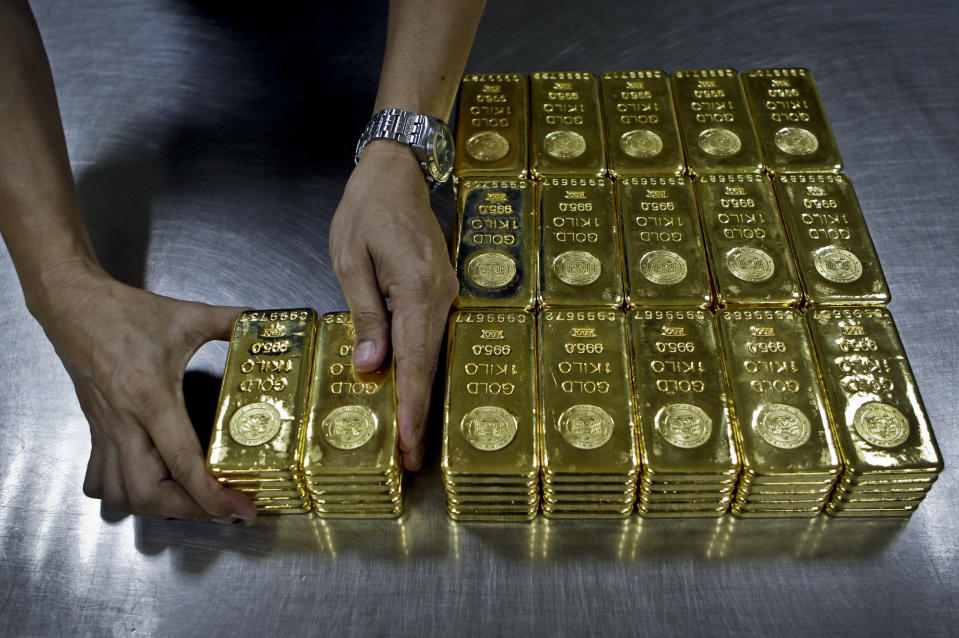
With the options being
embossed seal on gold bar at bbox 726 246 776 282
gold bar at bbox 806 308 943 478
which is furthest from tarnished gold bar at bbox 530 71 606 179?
gold bar at bbox 806 308 943 478

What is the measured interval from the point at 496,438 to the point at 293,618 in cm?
44

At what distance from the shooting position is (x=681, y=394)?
49.9 inches

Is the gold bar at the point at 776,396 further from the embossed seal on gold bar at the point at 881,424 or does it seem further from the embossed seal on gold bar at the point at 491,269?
the embossed seal on gold bar at the point at 491,269

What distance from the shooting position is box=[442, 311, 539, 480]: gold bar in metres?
1.20

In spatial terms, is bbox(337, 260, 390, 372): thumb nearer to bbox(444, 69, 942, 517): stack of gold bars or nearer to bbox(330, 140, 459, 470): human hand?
bbox(330, 140, 459, 470): human hand

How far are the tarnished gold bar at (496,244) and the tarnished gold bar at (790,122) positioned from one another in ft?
1.88

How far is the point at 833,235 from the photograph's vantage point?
149 cm

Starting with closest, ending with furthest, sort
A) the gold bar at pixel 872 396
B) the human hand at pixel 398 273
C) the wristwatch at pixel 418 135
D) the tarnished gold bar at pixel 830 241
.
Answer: the gold bar at pixel 872 396, the human hand at pixel 398 273, the tarnished gold bar at pixel 830 241, the wristwatch at pixel 418 135

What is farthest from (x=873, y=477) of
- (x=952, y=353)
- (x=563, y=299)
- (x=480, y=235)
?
(x=480, y=235)

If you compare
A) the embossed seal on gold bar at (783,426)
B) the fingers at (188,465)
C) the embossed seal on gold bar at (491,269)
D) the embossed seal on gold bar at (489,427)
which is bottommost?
the fingers at (188,465)

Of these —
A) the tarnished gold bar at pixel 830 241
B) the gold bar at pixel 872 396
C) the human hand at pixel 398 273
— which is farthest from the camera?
the tarnished gold bar at pixel 830 241

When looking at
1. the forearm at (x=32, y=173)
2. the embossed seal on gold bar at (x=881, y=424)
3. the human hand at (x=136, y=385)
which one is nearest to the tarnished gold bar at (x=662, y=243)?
the embossed seal on gold bar at (x=881, y=424)

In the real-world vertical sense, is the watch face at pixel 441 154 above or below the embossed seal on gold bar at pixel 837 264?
below

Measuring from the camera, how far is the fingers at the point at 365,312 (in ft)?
4.25
